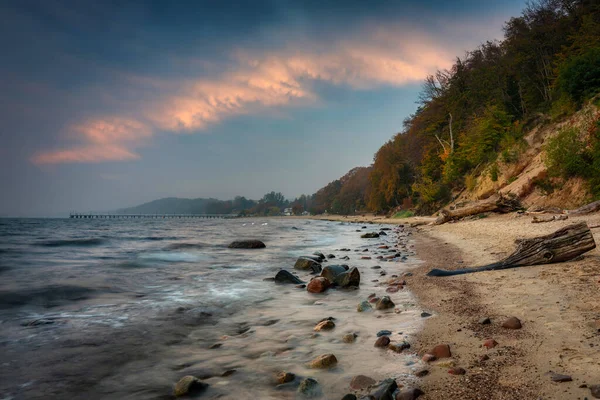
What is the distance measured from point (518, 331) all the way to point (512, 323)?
13cm

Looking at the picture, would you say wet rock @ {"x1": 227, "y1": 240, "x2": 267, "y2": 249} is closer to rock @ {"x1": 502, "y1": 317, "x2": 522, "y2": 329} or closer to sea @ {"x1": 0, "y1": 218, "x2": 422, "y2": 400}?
sea @ {"x1": 0, "y1": 218, "x2": 422, "y2": 400}

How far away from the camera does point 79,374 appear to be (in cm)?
367

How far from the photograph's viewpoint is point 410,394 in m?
2.49

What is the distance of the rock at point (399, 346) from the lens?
349 cm

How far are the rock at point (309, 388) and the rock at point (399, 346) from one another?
103 cm

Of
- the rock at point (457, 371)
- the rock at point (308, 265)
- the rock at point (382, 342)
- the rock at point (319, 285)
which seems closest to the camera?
the rock at point (457, 371)

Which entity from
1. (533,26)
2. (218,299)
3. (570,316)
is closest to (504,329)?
(570,316)

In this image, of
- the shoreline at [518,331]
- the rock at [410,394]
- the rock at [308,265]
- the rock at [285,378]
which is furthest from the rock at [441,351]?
the rock at [308,265]

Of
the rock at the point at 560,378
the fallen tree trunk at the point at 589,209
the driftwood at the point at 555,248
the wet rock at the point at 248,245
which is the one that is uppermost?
the fallen tree trunk at the point at 589,209

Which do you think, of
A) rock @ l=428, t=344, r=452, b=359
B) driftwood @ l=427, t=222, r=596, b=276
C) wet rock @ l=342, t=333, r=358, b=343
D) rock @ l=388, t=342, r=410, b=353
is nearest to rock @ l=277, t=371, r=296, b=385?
wet rock @ l=342, t=333, r=358, b=343

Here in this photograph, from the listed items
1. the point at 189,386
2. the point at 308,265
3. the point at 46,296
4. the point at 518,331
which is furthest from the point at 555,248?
the point at 46,296

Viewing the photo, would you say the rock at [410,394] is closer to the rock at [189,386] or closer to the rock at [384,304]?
the rock at [189,386]

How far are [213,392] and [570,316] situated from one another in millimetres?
3919

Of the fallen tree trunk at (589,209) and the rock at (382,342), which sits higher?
the fallen tree trunk at (589,209)
